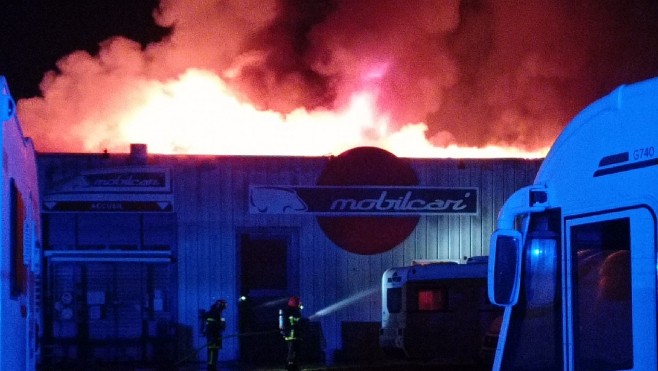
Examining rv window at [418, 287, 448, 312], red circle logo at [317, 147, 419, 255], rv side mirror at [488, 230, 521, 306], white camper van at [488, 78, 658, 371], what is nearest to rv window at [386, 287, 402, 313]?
rv window at [418, 287, 448, 312]

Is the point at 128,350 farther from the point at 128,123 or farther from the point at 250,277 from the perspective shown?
the point at 128,123

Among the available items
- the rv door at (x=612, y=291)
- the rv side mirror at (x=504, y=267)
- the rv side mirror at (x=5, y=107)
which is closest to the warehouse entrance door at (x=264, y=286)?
the rv side mirror at (x=504, y=267)

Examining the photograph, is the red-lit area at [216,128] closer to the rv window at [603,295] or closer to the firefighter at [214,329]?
the firefighter at [214,329]

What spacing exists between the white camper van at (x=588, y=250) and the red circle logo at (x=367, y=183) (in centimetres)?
1581

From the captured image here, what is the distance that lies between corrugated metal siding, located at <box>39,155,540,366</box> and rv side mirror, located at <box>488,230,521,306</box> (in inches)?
633

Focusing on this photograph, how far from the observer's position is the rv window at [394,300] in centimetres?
1795

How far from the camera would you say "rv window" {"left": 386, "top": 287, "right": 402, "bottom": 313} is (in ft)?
58.9

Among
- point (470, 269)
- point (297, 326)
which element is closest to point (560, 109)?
point (470, 269)

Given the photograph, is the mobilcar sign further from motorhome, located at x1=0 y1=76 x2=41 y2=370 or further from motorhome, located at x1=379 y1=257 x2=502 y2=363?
motorhome, located at x1=0 y1=76 x2=41 y2=370

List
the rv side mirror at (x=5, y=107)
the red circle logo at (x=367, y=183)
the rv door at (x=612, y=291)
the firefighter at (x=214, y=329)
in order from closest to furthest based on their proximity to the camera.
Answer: the rv door at (x=612, y=291), the rv side mirror at (x=5, y=107), the firefighter at (x=214, y=329), the red circle logo at (x=367, y=183)

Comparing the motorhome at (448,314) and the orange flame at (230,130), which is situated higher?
the orange flame at (230,130)

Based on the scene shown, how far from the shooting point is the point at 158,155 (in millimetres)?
20516

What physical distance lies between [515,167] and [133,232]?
9063 millimetres

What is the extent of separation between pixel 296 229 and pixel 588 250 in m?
16.5
